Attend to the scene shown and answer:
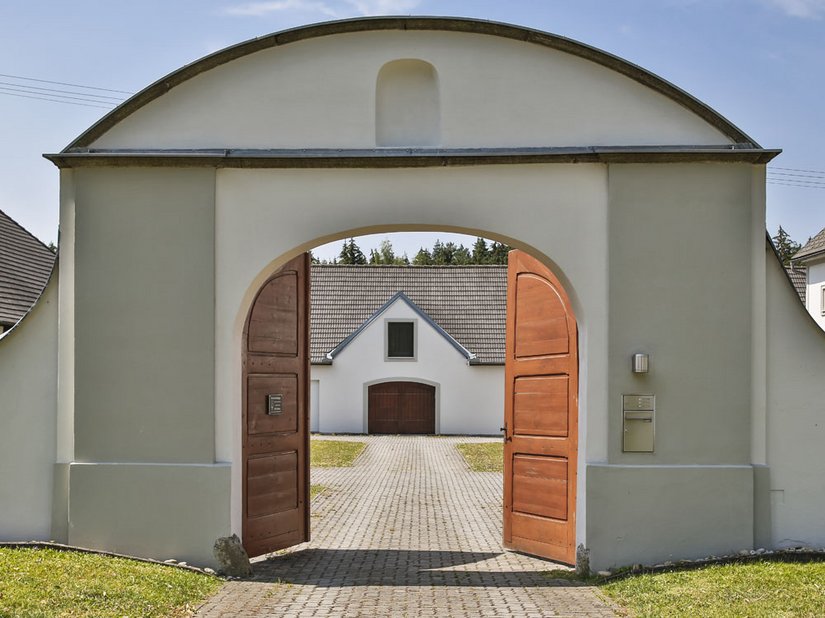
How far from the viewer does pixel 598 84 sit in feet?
27.9

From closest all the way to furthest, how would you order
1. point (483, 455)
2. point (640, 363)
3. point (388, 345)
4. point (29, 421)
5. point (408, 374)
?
1. point (640, 363)
2. point (29, 421)
3. point (483, 455)
4. point (408, 374)
5. point (388, 345)

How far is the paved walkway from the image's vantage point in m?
7.03

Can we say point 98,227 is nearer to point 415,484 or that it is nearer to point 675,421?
point 675,421

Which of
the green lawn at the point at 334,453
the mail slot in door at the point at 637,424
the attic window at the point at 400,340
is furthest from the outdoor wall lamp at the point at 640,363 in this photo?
the attic window at the point at 400,340

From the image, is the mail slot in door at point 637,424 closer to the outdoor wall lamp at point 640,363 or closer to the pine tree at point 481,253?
the outdoor wall lamp at point 640,363

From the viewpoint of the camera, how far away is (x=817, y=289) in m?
26.7

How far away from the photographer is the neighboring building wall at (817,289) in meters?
26.3

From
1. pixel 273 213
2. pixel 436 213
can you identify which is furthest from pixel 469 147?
pixel 273 213

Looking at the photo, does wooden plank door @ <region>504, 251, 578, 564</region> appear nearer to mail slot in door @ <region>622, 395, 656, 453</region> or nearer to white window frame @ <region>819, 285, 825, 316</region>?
mail slot in door @ <region>622, 395, 656, 453</region>

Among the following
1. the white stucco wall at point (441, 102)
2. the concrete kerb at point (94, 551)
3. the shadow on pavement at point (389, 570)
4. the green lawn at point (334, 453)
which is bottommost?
the green lawn at point (334, 453)

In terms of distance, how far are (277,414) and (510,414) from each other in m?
2.72

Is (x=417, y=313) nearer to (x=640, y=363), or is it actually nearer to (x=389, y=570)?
(x=389, y=570)

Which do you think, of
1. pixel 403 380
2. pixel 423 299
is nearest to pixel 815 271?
pixel 423 299

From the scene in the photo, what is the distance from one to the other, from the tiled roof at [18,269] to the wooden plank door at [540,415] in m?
13.2
